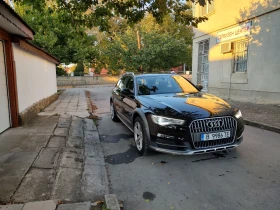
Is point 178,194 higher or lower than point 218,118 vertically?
lower

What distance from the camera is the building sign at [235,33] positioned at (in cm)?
1055

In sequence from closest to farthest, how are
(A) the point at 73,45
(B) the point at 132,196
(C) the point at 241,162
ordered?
(B) the point at 132,196 → (C) the point at 241,162 → (A) the point at 73,45

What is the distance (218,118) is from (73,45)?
21313mm

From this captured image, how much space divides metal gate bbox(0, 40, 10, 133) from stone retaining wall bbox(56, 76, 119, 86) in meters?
26.8

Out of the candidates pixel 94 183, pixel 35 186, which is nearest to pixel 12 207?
pixel 35 186

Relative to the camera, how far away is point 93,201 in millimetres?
2791

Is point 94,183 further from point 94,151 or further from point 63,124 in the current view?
point 63,124

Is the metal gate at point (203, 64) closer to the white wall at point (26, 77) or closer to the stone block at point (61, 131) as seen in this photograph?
the white wall at point (26, 77)

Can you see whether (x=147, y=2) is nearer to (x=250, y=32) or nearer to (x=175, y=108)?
(x=175, y=108)

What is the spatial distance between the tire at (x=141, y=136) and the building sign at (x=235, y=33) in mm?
8712

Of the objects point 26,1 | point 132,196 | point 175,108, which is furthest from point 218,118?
point 26,1

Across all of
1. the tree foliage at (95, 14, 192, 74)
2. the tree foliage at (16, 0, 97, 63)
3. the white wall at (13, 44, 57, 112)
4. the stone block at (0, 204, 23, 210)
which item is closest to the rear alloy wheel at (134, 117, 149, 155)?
the stone block at (0, 204, 23, 210)

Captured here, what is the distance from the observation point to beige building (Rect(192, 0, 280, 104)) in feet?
30.2

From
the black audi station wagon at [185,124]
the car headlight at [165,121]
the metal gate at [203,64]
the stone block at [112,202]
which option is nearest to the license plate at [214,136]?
the black audi station wagon at [185,124]
